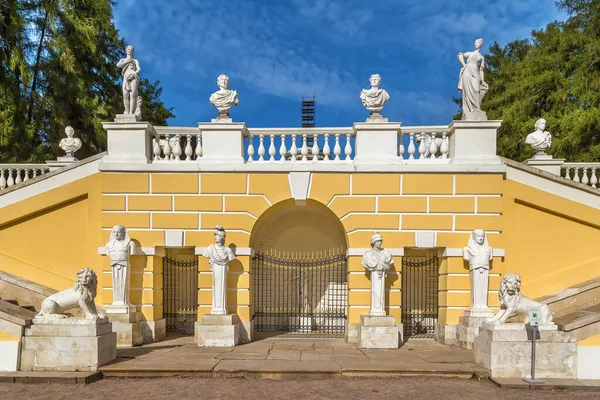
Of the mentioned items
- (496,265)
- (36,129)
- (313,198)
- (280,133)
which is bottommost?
(496,265)

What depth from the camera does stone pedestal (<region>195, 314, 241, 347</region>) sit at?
30.6 feet

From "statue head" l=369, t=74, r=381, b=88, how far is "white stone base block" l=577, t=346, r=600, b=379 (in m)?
6.56

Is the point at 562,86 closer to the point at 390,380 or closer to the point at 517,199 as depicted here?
the point at 517,199

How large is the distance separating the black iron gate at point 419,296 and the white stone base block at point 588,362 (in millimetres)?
4030

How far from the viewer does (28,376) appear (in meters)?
6.92

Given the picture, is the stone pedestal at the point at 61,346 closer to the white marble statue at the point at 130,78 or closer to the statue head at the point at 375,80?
the white marble statue at the point at 130,78

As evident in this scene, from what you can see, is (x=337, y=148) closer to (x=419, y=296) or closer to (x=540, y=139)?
(x=419, y=296)

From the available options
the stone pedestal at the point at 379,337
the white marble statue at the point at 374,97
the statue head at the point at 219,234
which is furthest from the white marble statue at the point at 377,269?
the statue head at the point at 219,234

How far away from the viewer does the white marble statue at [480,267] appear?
9.36 metres

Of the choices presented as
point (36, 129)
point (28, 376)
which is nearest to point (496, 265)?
point (28, 376)

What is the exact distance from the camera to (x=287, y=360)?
7977mm

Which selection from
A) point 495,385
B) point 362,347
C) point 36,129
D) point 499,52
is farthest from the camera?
point 499,52

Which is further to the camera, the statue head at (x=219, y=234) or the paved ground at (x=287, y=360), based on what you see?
the statue head at (x=219, y=234)

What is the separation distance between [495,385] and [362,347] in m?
3.03
